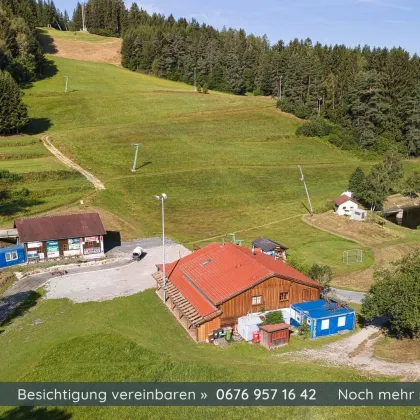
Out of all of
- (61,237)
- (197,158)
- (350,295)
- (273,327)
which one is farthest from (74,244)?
(197,158)

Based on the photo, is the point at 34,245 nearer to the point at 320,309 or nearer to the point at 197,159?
the point at 320,309

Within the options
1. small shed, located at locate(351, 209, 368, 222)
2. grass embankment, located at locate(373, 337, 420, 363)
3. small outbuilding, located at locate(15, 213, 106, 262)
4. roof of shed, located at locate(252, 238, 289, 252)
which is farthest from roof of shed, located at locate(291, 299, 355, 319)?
small shed, located at locate(351, 209, 368, 222)

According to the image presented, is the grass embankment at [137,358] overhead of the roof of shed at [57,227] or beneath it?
beneath

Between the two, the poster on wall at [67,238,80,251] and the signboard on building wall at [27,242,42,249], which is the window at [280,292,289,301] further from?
the signboard on building wall at [27,242,42,249]

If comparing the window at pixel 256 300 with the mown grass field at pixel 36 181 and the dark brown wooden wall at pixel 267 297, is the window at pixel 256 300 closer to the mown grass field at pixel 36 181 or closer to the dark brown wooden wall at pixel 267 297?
the dark brown wooden wall at pixel 267 297

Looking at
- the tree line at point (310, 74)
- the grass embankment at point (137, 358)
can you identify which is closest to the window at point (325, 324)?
the grass embankment at point (137, 358)

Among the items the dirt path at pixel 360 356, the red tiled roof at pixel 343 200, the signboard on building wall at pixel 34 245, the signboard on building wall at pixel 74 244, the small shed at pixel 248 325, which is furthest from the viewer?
the red tiled roof at pixel 343 200
